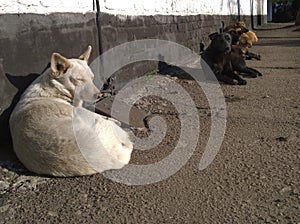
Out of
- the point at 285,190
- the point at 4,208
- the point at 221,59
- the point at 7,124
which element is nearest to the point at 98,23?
the point at 7,124

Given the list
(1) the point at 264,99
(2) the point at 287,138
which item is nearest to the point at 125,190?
(2) the point at 287,138

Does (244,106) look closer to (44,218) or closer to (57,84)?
(57,84)

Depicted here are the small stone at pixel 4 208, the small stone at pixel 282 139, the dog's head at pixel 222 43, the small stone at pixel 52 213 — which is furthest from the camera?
the dog's head at pixel 222 43

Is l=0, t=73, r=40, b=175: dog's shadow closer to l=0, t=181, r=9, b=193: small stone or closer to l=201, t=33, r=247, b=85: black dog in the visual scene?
l=0, t=181, r=9, b=193: small stone

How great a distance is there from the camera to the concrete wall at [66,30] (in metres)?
3.94

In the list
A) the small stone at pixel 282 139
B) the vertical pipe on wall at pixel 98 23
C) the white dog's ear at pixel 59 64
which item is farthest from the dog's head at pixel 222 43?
the white dog's ear at pixel 59 64

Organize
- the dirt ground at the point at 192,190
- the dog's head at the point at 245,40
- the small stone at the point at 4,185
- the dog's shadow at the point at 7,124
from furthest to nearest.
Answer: the dog's head at the point at 245,40, the dog's shadow at the point at 7,124, the small stone at the point at 4,185, the dirt ground at the point at 192,190

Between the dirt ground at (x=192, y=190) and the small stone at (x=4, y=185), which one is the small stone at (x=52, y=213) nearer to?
the dirt ground at (x=192, y=190)

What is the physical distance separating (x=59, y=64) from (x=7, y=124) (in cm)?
87

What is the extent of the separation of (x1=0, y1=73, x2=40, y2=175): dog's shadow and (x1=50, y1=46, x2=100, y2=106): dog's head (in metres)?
0.40

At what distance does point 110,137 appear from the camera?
11.3 feet

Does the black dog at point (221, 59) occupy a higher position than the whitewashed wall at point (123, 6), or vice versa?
the whitewashed wall at point (123, 6)

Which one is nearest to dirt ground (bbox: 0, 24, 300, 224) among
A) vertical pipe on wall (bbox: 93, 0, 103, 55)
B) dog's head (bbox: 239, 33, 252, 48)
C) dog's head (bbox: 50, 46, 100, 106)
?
dog's head (bbox: 50, 46, 100, 106)

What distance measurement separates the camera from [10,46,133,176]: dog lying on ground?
3195 millimetres
